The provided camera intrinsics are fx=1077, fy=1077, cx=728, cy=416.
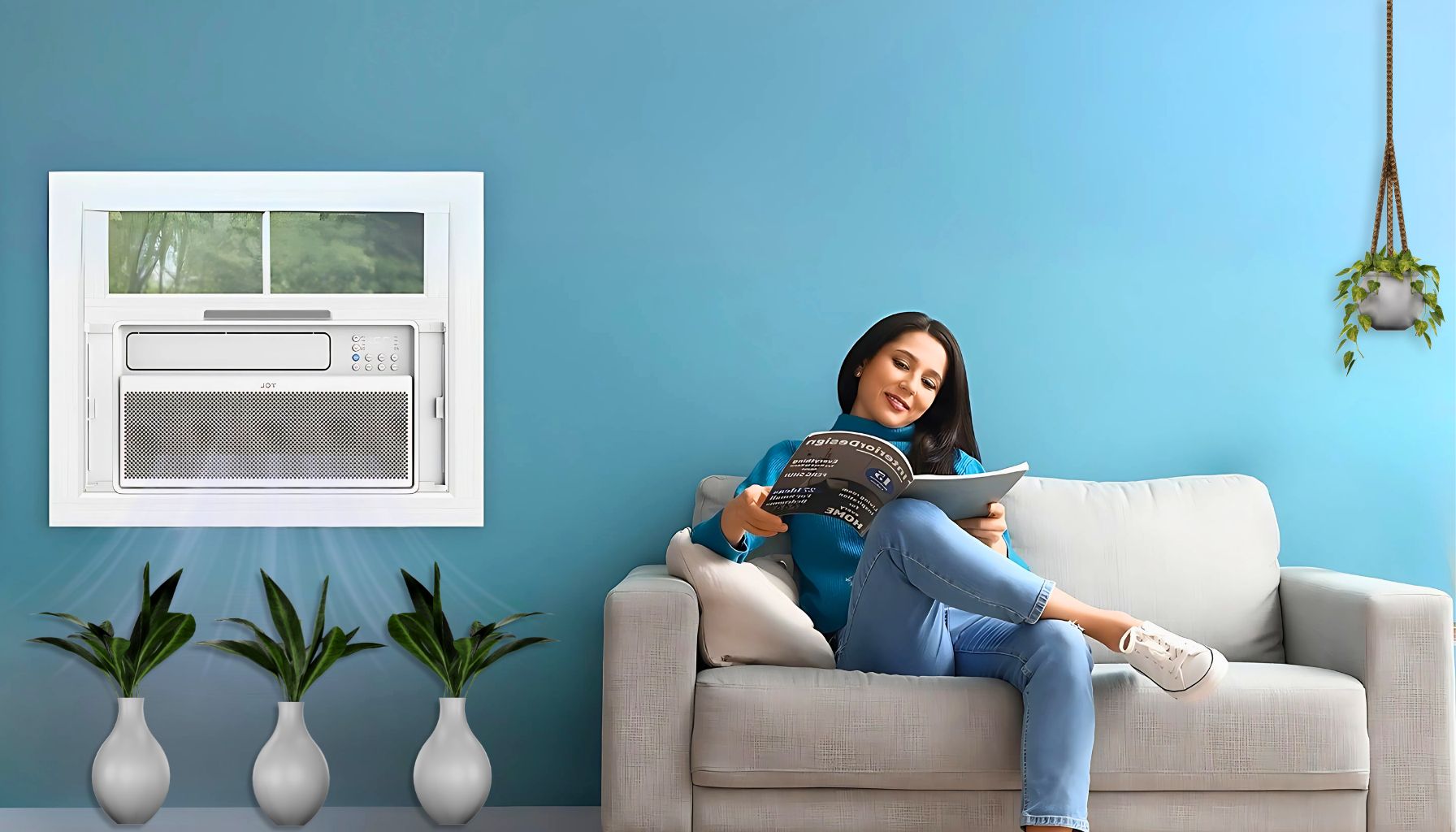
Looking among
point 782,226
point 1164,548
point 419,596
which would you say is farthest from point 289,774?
point 1164,548

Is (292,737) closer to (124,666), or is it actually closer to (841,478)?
(124,666)

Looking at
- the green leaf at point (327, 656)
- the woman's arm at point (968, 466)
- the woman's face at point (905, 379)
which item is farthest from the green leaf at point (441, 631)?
the woman's arm at point (968, 466)

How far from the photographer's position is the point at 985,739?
1871mm

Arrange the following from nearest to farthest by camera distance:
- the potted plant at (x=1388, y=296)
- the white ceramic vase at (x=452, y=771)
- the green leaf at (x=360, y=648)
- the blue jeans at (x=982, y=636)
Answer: the blue jeans at (x=982, y=636) → the white ceramic vase at (x=452, y=771) → the green leaf at (x=360, y=648) → the potted plant at (x=1388, y=296)

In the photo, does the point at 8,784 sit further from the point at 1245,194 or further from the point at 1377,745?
the point at 1245,194

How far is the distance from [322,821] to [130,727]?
0.49 m

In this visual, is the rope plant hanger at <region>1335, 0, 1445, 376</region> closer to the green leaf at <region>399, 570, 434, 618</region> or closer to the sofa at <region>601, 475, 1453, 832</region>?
the sofa at <region>601, 475, 1453, 832</region>

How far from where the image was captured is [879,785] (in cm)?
190

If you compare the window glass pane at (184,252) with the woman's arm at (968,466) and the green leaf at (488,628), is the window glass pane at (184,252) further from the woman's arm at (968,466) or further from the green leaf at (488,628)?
the woman's arm at (968,466)

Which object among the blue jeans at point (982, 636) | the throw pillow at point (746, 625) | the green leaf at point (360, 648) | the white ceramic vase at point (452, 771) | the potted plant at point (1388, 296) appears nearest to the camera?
the blue jeans at point (982, 636)

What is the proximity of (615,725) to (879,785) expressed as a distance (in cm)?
48

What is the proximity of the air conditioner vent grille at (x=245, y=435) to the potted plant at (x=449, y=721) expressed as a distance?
17.7 inches

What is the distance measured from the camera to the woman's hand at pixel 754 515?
1.96 metres

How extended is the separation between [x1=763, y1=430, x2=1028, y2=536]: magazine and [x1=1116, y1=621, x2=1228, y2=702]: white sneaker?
33cm
